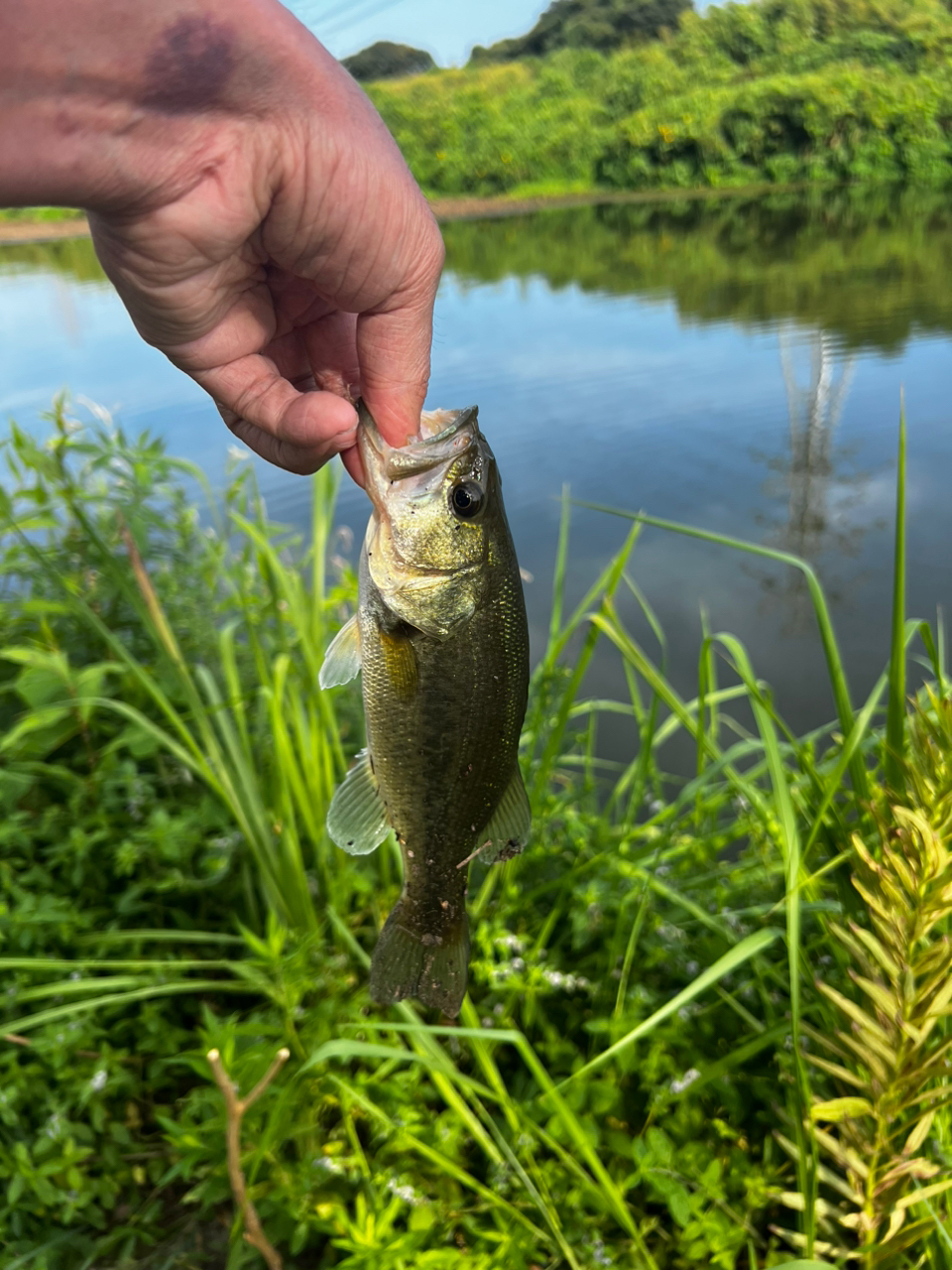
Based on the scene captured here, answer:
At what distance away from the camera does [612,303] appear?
15781mm

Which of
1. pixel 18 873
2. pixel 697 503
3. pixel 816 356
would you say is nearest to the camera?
pixel 18 873

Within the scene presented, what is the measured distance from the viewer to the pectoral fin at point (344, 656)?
155cm

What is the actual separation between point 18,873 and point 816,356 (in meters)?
11.3

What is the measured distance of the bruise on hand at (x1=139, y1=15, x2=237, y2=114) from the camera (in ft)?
3.63

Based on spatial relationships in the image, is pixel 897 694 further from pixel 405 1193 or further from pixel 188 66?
pixel 188 66

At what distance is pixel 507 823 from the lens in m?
1.56

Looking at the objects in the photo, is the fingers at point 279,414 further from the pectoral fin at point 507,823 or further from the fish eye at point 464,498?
the pectoral fin at point 507,823

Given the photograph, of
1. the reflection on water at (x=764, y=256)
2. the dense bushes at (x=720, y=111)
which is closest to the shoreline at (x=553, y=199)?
the dense bushes at (x=720, y=111)

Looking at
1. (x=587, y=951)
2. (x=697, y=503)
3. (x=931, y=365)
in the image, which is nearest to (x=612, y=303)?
(x=931, y=365)

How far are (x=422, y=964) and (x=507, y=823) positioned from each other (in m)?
0.32

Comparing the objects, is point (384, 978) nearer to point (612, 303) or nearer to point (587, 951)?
point (587, 951)

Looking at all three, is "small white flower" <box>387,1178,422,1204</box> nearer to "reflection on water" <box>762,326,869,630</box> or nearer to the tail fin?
the tail fin

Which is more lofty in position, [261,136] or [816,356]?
[261,136]

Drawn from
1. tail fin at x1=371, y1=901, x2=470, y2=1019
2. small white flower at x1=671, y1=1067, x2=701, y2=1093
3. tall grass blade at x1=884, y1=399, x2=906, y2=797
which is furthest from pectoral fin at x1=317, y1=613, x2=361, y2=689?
small white flower at x1=671, y1=1067, x2=701, y2=1093
